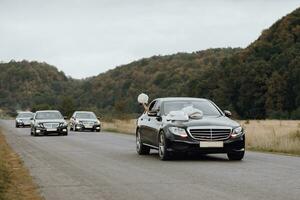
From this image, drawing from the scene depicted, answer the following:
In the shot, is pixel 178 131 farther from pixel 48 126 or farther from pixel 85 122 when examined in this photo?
pixel 85 122

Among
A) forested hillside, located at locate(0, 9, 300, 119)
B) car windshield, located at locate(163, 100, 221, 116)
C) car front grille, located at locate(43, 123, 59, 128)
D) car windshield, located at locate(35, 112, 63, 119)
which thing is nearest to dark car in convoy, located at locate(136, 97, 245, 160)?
car windshield, located at locate(163, 100, 221, 116)

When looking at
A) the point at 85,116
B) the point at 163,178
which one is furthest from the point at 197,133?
the point at 85,116

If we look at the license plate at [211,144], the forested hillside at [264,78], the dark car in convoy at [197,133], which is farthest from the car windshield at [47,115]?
the forested hillside at [264,78]

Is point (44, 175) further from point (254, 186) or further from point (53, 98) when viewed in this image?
point (53, 98)

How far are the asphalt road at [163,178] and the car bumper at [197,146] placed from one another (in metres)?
0.30

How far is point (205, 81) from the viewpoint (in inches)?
4422

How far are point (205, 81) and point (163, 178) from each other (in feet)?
330

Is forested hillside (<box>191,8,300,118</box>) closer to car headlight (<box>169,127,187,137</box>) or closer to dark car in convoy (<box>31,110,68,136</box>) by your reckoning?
dark car in convoy (<box>31,110,68,136</box>)

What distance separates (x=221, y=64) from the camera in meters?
113

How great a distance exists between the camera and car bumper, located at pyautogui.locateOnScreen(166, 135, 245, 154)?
1596 centimetres

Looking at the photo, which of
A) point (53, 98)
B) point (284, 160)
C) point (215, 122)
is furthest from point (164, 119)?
point (53, 98)

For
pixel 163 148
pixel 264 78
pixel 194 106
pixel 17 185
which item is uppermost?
pixel 264 78

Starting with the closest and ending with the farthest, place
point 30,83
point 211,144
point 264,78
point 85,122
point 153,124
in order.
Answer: point 211,144 < point 153,124 < point 85,122 < point 264,78 < point 30,83

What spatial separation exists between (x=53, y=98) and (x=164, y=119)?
132 m
